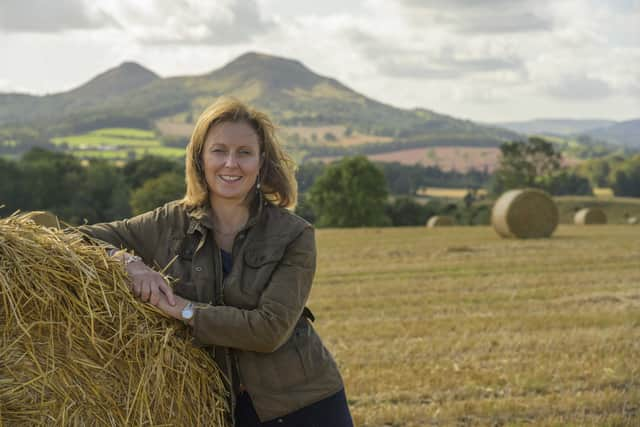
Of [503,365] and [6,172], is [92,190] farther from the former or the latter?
[503,365]

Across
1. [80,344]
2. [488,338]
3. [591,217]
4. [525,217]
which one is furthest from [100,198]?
[80,344]

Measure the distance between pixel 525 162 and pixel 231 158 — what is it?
8014 centimetres

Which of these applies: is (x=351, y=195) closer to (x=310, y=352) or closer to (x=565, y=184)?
(x=565, y=184)

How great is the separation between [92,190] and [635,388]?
54095 mm

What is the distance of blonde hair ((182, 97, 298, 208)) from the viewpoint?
12.4 ft

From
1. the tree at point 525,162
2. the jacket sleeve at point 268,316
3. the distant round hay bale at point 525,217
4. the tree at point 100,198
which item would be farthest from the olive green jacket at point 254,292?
the tree at point 525,162

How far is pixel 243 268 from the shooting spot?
12.1ft

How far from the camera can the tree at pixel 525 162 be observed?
262 feet

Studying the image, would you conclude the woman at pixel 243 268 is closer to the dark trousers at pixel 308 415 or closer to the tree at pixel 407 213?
the dark trousers at pixel 308 415

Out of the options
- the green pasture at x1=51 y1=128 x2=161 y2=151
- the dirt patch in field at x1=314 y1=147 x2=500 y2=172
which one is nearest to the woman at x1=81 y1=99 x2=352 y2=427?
the dirt patch in field at x1=314 y1=147 x2=500 y2=172

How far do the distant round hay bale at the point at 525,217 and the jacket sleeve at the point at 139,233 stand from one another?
22.6 meters

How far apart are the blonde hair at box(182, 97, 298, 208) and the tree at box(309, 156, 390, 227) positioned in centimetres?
5587

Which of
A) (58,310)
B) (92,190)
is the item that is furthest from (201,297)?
(92,190)

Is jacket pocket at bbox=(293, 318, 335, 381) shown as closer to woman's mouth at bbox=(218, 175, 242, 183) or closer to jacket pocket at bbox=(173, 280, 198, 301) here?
jacket pocket at bbox=(173, 280, 198, 301)
